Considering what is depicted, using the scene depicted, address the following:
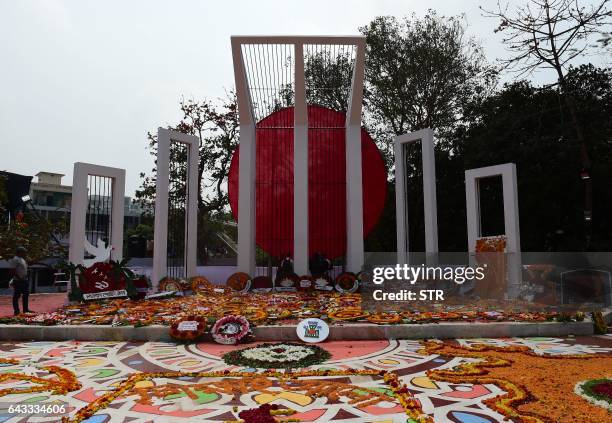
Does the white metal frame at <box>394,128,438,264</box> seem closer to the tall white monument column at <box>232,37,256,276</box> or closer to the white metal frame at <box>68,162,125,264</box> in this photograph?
the tall white monument column at <box>232,37,256,276</box>

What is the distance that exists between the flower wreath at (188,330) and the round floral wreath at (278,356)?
0.87 meters

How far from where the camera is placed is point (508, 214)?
11.2m

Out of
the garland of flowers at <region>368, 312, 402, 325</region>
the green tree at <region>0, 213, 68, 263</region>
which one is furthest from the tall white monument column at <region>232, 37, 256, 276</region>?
the green tree at <region>0, 213, 68, 263</region>

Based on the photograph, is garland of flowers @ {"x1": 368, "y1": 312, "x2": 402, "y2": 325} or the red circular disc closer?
garland of flowers @ {"x1": 368, "y1": 312, "x2": 402, "y2": 325}

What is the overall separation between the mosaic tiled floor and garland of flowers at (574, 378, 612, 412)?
750 millimetres

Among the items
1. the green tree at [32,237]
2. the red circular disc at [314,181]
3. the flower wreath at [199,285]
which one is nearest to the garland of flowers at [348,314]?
the flower wreath at [199,285]

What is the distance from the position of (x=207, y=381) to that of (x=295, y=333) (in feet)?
7.47

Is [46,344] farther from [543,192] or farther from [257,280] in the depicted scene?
[543,192]

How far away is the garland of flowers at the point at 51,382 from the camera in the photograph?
4223 mm

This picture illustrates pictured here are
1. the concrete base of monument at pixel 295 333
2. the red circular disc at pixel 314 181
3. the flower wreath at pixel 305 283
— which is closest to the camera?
the concrete base of monument at pixel 295 333

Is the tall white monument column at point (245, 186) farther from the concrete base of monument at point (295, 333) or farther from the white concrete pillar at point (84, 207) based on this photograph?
the concrete base of monument at point (295, 333)

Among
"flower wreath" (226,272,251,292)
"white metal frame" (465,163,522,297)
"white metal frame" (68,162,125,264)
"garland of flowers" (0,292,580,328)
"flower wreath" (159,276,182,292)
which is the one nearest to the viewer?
"garland of flowers" (0,292,580,328)

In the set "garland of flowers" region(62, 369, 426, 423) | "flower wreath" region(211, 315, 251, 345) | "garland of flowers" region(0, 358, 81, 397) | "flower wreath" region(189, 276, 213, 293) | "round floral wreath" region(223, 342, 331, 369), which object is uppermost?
"flower wreath" region(189, 276, 213, 293)

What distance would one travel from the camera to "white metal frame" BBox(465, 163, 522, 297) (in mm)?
10617
